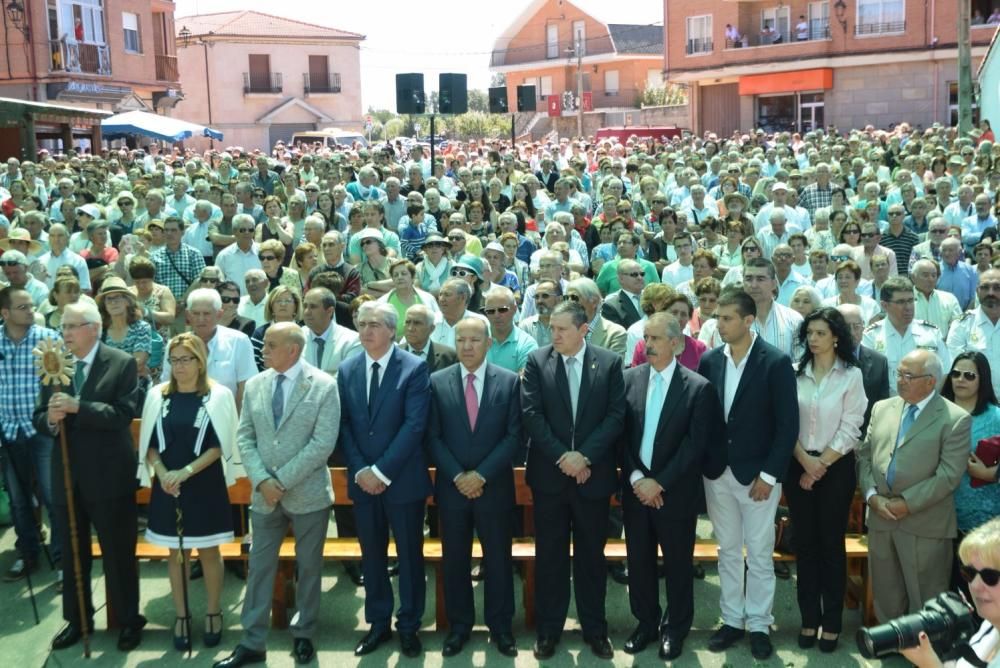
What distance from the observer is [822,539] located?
574 cm

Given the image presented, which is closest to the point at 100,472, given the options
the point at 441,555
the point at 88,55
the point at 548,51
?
the point at 441,555

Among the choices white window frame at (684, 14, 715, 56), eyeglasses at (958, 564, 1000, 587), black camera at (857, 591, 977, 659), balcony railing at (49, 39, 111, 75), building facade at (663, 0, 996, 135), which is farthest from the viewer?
white window frame at (684, 14, 715, 56)

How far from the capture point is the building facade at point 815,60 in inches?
1534

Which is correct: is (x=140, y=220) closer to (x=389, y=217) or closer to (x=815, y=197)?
(x=389, y=217)

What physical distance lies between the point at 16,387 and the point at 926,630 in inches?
222

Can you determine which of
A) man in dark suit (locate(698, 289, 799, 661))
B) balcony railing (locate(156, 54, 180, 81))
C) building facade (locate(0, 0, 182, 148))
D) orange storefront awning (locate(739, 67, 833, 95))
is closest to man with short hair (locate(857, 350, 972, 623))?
man in dark suit (locate(698, 289, 799, 661))

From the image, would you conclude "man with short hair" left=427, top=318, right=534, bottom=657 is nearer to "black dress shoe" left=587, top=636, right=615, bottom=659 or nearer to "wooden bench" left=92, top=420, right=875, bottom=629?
"wooden bench" left=92, top=420, right=875, bottom=629

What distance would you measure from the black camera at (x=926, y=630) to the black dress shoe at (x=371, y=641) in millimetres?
3326

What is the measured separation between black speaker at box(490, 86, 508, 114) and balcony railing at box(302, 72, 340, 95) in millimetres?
38139

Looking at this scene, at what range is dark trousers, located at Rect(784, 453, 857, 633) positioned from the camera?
5703 millimetres

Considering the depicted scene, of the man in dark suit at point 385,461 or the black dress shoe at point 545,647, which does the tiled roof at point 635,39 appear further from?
the black dress shoe at point 545,647

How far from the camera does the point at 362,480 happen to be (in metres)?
5.72

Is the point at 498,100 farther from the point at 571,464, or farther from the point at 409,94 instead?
the point at 571,464

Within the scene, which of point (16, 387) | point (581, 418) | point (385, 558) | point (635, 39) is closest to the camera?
point (581, 418)
